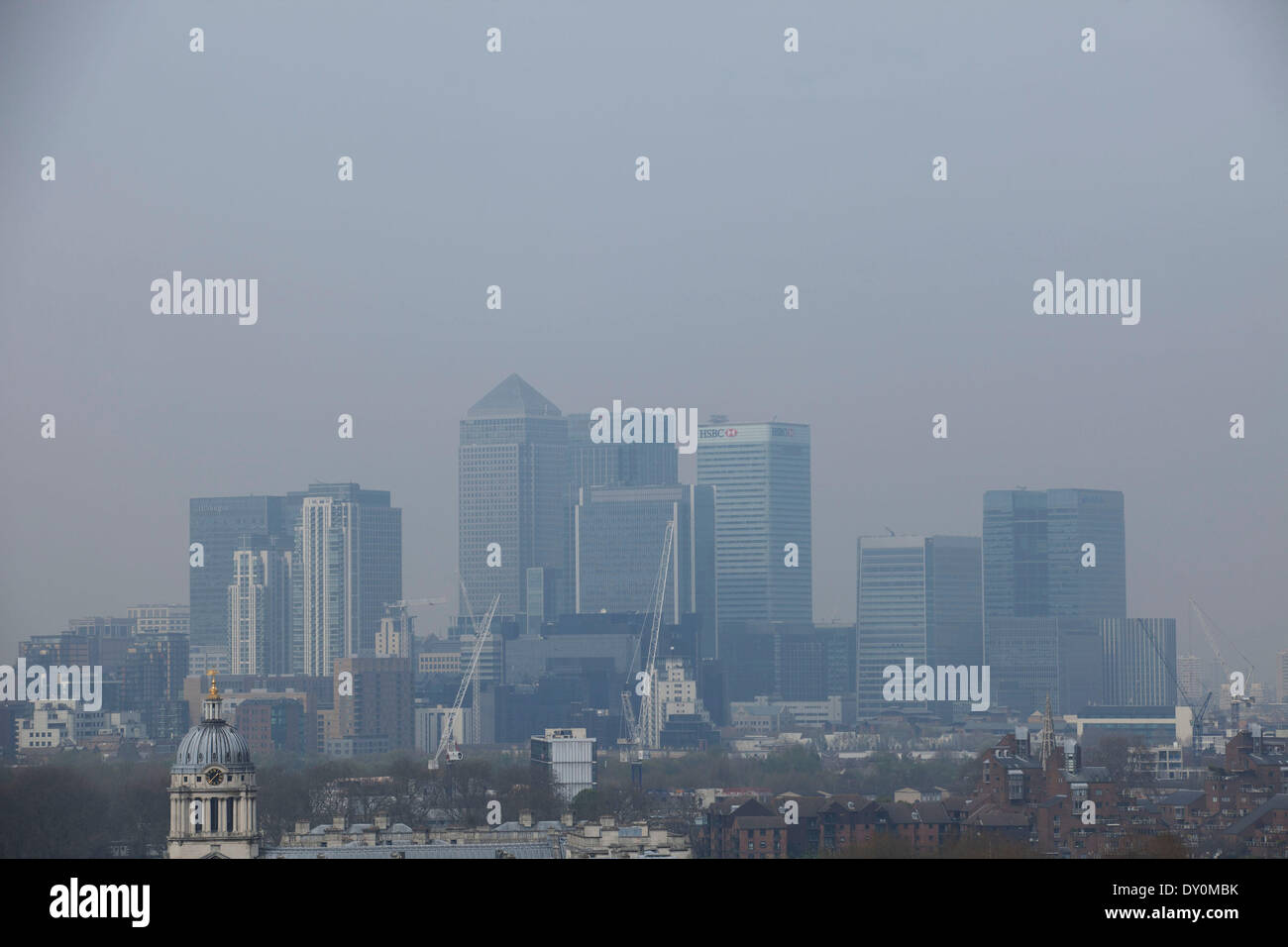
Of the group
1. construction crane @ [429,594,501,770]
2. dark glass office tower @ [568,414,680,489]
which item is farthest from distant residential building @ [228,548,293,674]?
dark glass office tower @ [568,414,680,489]

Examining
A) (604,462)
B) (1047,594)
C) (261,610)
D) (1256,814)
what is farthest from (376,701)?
(1256,814)

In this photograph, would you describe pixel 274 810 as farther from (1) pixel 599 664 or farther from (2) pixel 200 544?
(1) pixel 599 664

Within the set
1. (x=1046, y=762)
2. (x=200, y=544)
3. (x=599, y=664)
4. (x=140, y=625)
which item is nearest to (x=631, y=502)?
(x=599, y=664)

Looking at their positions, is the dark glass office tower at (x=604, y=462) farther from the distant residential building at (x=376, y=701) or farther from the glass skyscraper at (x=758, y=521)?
the distant residential building at (x=376, y=701)

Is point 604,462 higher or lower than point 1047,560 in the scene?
higher

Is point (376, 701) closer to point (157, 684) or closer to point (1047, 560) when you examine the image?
point (157, 684)

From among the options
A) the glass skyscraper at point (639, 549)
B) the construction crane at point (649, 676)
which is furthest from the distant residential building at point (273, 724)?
the glass skyscraper at point (639, 549)

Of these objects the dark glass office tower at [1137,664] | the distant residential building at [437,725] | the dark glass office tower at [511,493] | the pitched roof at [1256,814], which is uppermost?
the dark glass office tower at [511,493]
